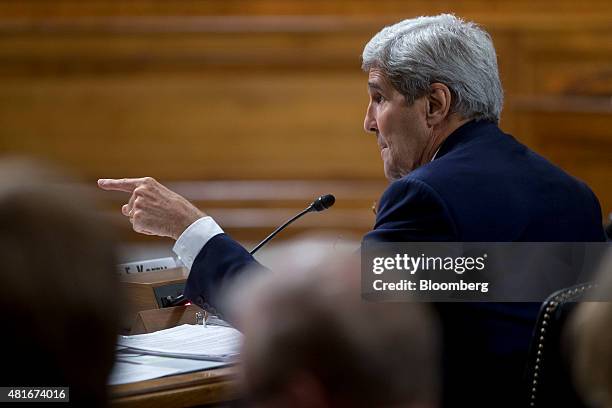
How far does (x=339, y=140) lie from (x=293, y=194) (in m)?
0.47

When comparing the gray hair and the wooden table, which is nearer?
the wooden table

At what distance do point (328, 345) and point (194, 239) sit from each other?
1.43 metres

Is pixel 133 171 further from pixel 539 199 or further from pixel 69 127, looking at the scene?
pixel 539 199

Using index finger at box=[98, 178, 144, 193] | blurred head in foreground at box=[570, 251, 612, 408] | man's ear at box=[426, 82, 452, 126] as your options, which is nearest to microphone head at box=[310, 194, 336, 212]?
man's ear at box=[426, 82, 452, 126]

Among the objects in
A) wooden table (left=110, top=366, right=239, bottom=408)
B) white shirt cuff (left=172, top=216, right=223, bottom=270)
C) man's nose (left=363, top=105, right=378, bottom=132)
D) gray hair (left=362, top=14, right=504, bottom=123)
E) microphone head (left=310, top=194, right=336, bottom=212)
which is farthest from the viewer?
man's nose (left=363, top=105, right=378, bottom=132)

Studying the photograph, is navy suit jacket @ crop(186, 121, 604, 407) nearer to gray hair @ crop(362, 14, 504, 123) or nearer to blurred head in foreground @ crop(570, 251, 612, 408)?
gray hair @ crop(362, 14, 504, 123)

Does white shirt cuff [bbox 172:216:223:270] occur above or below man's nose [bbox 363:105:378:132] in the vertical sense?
below

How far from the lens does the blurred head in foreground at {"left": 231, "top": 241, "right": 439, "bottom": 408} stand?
965 mm

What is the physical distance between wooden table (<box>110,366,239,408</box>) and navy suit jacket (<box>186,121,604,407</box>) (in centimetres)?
34

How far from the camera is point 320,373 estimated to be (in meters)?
0.98

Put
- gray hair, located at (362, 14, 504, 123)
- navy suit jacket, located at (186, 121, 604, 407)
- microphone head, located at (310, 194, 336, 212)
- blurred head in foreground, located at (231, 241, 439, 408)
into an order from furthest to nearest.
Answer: microphone head, located at (310, 194, 336, 212)
gray hair, located at (362, 14, 504, 123)
navy suit jacket, located at (186, 121, 604, 407)
blurred head in foreground, located at (231, 241, 439, 408)

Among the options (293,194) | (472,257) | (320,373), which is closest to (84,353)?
(320,373)

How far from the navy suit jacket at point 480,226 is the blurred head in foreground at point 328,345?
1027 mm

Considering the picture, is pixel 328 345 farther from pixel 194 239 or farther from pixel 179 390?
pixel 194 239
